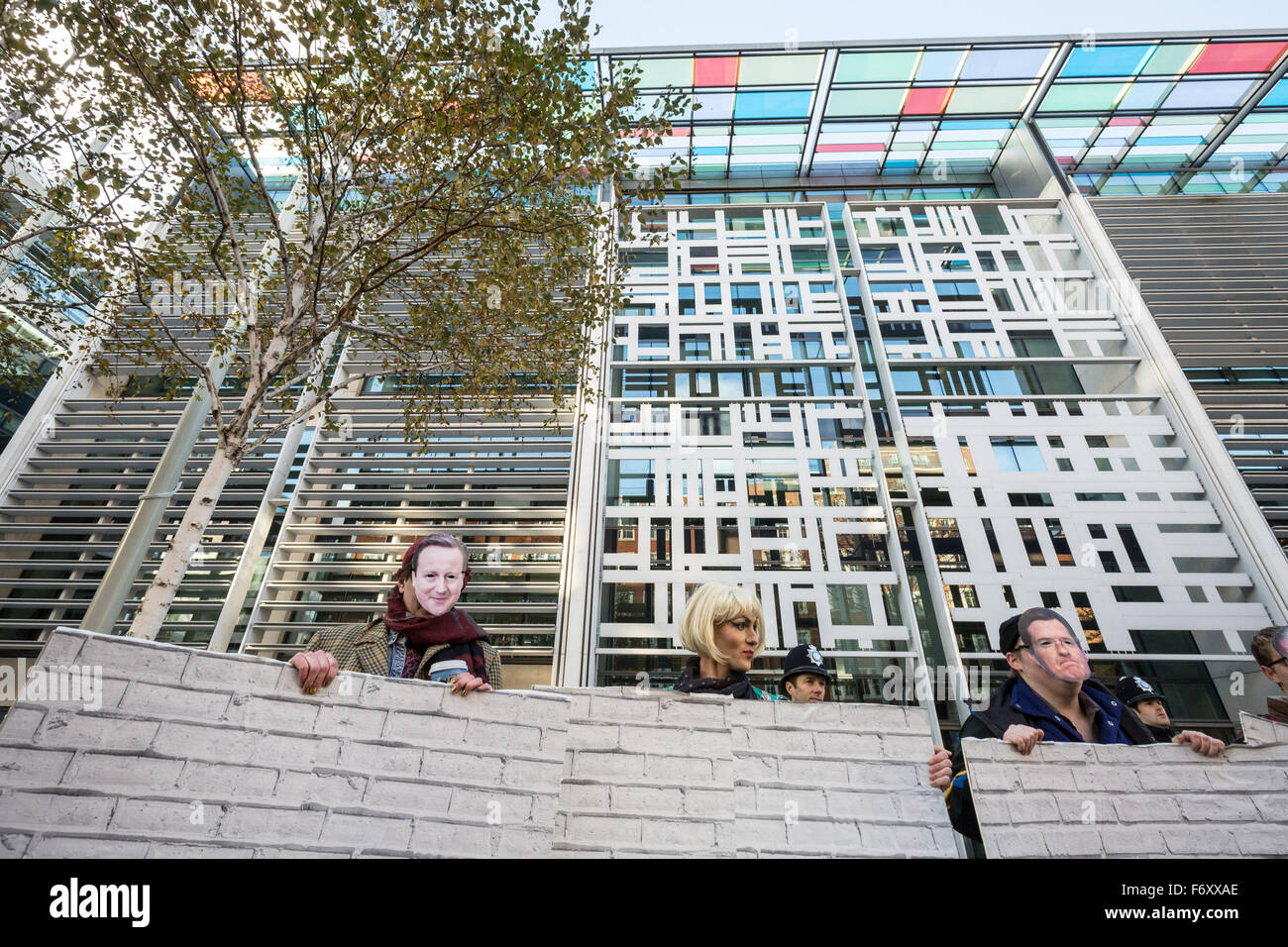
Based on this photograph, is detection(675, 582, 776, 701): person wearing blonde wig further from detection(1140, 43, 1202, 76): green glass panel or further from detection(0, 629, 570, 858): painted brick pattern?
detection(1140, 43, 1202, 76): green glass panel

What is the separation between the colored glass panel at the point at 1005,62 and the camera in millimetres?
9391

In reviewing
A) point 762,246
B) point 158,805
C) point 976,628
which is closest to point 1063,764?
point 158,805

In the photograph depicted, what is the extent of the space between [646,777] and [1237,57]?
14664 mm

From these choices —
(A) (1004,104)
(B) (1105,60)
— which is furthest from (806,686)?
(B) (1105,60)

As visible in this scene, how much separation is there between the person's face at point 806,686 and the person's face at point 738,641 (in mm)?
486

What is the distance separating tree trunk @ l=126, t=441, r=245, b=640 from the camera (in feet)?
11.3

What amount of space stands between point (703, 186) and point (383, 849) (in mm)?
11634

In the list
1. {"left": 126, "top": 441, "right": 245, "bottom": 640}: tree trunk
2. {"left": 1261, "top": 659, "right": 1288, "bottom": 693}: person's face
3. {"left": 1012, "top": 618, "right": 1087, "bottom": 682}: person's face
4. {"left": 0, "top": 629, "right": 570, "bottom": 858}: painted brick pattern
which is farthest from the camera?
{"left": 126, "top": 441, "right": 245, "bottom": 640}: tree trunk

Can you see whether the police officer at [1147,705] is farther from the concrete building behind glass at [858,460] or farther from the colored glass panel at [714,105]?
the colored glass panel at [714,105]

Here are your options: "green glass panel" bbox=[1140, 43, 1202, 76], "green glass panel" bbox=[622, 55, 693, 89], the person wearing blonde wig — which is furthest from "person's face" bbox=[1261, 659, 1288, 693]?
"green glass panel" bbox=[1140, 43, 1202, 76]

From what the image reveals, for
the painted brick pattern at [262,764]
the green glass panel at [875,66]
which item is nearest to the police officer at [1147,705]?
the painted brick pattern at [262,764]

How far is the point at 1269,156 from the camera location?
9969mm

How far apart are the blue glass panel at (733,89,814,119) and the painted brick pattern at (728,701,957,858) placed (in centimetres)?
1109

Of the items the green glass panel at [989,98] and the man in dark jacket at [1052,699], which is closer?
the man in dark jacket at [1052,699]
